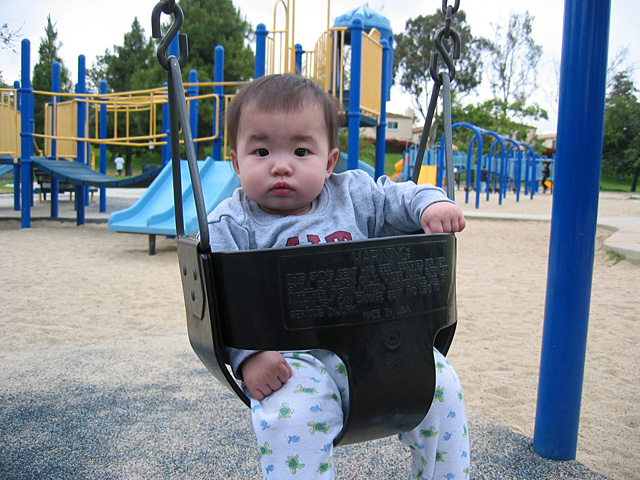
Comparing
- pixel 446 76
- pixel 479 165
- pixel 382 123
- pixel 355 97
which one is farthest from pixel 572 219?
pixel 479 165

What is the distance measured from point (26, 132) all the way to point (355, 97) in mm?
5132

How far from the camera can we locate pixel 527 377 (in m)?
2.65

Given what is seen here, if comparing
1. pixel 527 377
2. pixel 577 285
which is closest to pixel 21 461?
pixel 577 285

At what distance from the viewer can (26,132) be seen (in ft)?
27.7

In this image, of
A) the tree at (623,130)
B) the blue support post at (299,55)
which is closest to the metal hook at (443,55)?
the blue support post at (299,55)

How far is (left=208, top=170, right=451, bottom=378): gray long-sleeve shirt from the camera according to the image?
1284 mm

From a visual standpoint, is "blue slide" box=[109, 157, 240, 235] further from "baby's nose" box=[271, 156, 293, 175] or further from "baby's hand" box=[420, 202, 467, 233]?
"baby's hand" box=[420, 202, 467, 233]

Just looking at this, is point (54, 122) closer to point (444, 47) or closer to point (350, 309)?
point (444, 47)

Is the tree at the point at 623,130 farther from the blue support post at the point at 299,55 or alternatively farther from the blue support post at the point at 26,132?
the blue support post at the point at 26,132

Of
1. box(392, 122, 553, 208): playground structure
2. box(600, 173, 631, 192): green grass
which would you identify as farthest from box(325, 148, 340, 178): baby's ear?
box(600, 173, 631, 192): green grass

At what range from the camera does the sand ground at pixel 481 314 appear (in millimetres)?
2244

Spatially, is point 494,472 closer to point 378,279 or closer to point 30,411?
point 378,279

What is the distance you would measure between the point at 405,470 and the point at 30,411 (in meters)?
1.32

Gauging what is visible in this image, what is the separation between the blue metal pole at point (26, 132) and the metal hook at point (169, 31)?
26.7 ft
